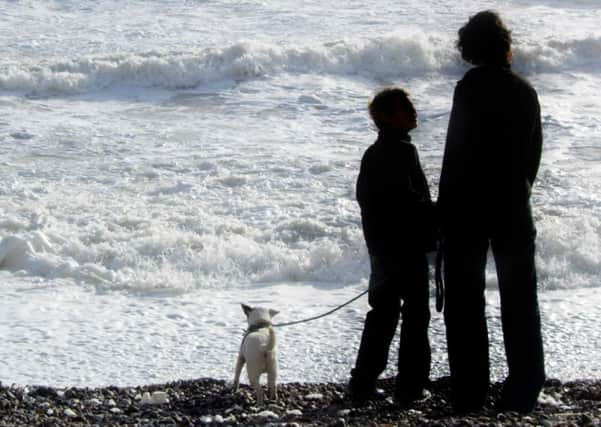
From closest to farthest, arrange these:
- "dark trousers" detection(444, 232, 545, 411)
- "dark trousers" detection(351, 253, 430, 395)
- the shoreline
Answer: "dark trousers" detection(444, 232, 545, 411)
the shoreline
"dark trousers" detection(351, 253, 430, 395)

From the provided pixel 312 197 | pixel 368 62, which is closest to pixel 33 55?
pixel 368 62

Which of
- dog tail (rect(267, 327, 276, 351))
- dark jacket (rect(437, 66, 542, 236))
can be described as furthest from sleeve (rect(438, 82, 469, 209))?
dog tail (rect(267, 327, 276, 351))

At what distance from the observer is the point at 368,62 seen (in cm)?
1986

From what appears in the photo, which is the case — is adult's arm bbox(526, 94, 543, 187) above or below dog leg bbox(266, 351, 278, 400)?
above

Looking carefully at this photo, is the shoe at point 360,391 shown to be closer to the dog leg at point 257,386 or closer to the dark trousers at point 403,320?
the dark trousers at point 403,320

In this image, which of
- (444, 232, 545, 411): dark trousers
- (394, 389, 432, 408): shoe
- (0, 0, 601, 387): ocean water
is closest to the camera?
(444, 232, 545, 411): dark trousers

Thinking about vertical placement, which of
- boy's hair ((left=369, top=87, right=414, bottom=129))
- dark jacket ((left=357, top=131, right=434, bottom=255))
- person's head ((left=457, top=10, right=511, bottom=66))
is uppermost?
person's head ((left=457, top=10, right=511, bottom=66))

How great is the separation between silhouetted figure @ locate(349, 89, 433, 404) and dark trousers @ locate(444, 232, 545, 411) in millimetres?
245

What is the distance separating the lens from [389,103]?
534cm

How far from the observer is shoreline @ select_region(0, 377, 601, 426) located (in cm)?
531

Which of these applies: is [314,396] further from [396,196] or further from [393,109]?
[393,109]

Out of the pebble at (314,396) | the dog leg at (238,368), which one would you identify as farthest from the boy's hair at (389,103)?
the pebble at (314,396)

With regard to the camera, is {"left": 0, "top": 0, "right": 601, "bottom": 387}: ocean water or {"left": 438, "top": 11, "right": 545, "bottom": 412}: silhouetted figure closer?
{"left": 438, "top": 11, "right": 545, "bottom": 412}: silhouetted figure

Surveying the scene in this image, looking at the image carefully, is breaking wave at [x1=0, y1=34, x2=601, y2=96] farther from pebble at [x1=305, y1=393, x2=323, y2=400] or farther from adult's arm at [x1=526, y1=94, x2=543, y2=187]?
adult's arm at [x1=526, y1=94, x2=543, y2=187]
